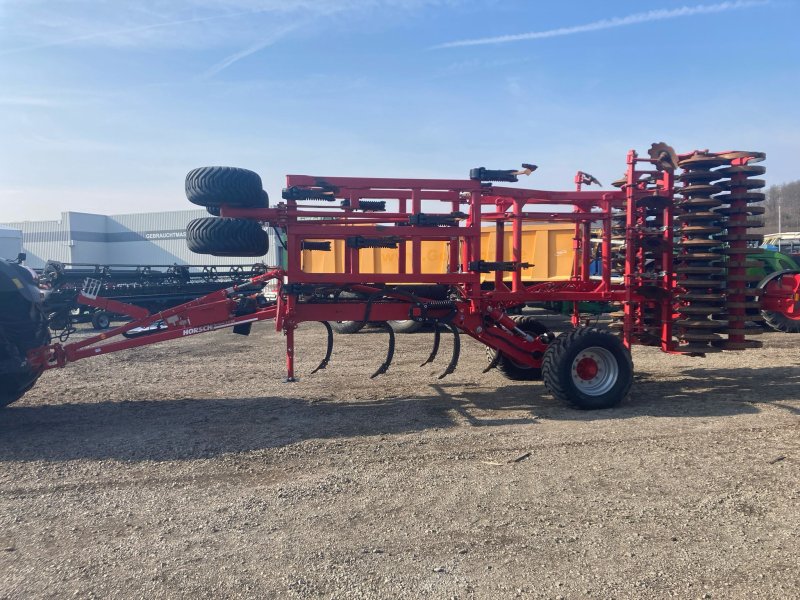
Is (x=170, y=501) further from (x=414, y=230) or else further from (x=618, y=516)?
(x=414, y=230)

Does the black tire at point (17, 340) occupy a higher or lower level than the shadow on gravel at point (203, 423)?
higher

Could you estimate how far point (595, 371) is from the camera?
6789 mm

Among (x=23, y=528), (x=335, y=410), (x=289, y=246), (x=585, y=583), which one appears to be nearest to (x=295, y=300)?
(x=289, y=246)

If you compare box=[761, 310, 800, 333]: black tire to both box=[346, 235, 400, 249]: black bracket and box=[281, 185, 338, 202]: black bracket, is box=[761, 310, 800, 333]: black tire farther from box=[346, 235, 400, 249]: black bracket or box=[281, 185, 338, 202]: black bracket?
box=[281, 185, 338, 202]: black bracket

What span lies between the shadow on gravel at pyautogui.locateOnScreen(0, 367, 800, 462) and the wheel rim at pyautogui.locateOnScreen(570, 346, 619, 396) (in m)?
0.28

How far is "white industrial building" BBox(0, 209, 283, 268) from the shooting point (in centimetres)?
4247

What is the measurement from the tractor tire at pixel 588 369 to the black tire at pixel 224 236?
130 inches

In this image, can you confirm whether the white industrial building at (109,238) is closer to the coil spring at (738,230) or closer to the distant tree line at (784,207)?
the coil spring at (738,230)

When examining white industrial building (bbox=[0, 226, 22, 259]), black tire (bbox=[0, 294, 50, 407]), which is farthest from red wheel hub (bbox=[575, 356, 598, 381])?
white industrial building (bbox=[0, 226, 22, 259])

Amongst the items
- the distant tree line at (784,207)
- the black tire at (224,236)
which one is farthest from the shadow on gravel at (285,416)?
the distant tree line at (784,207)

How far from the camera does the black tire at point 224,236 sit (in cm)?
627

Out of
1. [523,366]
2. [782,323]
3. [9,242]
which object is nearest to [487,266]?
[523,366]

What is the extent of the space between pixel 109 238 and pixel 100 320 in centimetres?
3153

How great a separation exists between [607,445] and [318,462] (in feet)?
7.86
